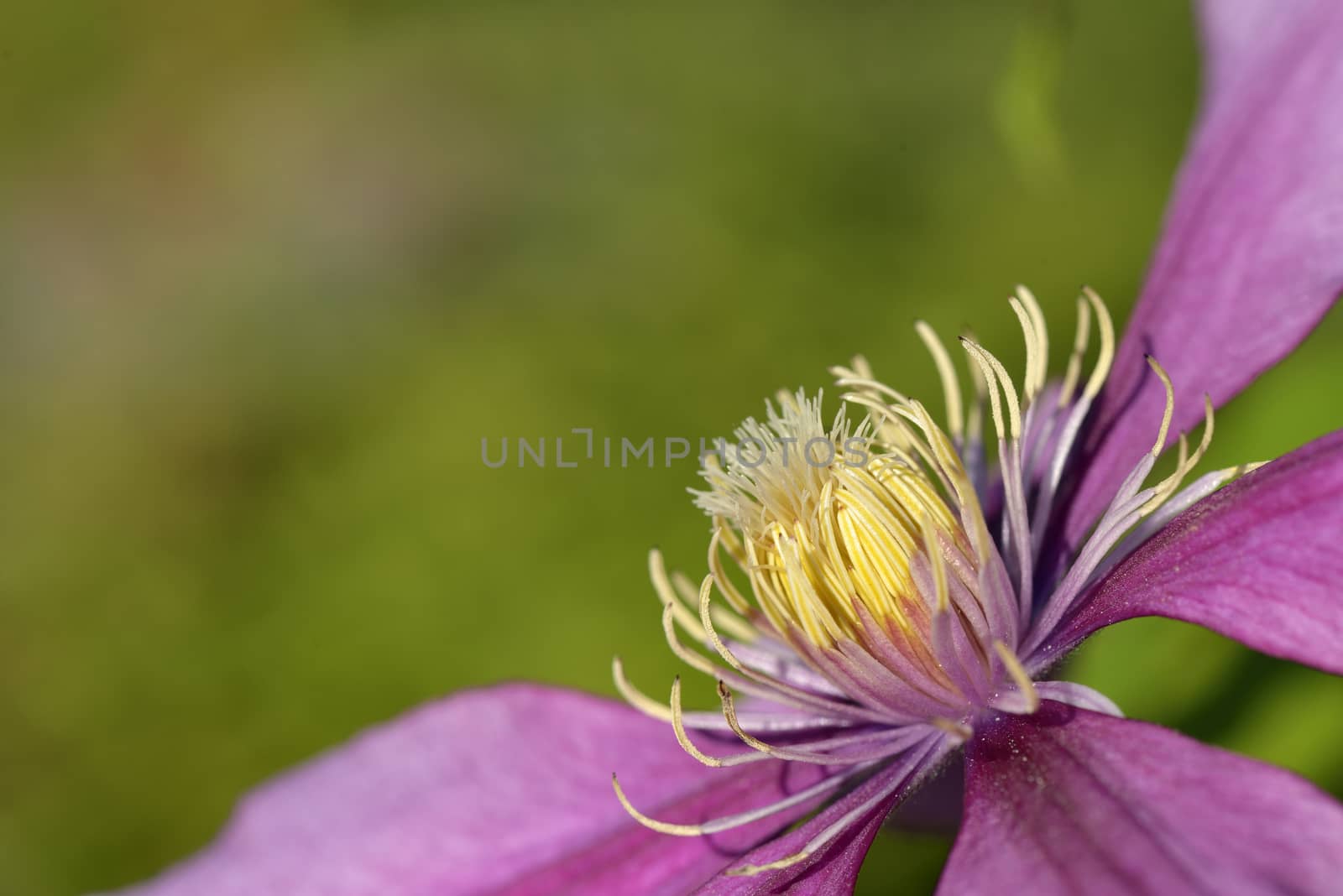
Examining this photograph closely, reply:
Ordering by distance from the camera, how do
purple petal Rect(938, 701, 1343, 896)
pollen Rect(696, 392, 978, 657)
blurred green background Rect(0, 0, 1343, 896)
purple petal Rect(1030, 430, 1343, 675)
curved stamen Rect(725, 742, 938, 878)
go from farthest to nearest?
blurred green background Rect(0, 0, 1343, 896) < pollen Rect(696, 392, 978, 657) < curved stamen Rect(725, 742, 938, 878) < purple petal Rect(1030, 430, 1343, 675) < purple petal Rect(938, 701, 1343, 896)

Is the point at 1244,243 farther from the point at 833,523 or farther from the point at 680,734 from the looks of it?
the point at 680,734

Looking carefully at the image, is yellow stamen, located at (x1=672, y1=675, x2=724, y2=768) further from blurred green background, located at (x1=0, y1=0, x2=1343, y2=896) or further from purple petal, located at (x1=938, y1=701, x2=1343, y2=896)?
blurred green background, located at (x1=0, y1=0, x2=1343, y2=896)

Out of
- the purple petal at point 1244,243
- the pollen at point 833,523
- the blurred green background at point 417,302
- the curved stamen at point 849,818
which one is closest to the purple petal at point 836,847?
the curved stamen at point 849,818

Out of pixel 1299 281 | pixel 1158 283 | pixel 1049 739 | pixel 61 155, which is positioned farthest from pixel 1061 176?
pixel 61 155

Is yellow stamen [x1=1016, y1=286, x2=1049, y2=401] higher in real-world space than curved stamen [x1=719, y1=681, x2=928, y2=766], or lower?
higher

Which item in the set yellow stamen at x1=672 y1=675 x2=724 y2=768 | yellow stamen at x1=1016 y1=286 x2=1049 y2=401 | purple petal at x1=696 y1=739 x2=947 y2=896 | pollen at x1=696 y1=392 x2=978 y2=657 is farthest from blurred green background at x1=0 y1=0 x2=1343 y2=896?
yellow stamen at x1=672 y1=675 x2=724 y2=768

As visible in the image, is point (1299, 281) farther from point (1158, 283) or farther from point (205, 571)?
point (205, 571)

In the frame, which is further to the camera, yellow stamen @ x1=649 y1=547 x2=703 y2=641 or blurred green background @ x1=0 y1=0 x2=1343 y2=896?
blurred green background @ x1=0 y1=0 x2=1343 y2=896
